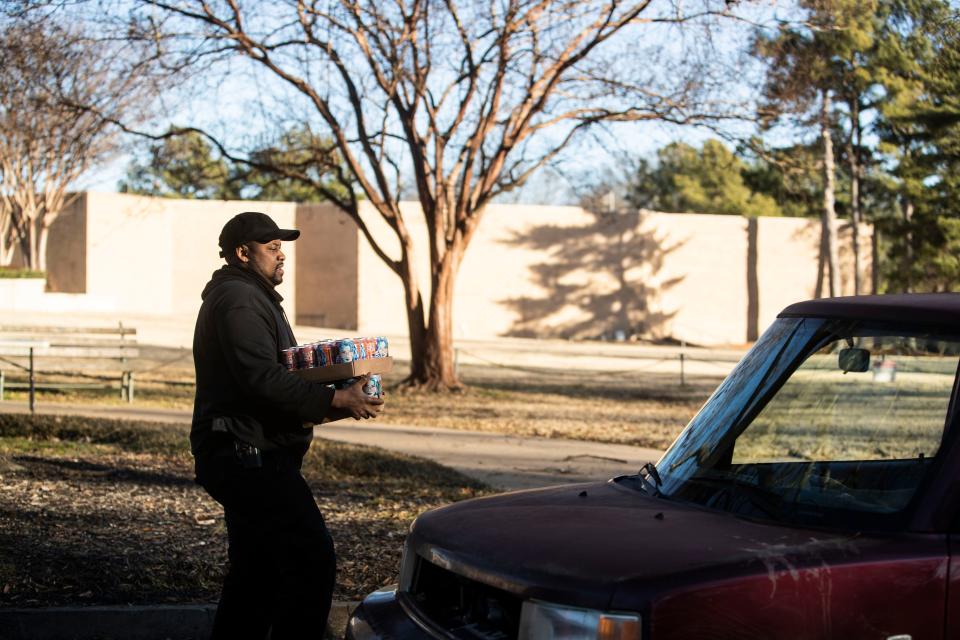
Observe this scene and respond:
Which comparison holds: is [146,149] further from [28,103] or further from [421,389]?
[421,389]

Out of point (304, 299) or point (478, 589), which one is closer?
point (478, 589)

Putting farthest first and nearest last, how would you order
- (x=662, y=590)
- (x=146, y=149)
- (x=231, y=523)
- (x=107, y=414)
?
(x=146, y=149) < (x=107, y=414) < (x=231, y=523) < (x=662, y=590)

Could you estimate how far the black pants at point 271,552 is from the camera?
4.17 metres

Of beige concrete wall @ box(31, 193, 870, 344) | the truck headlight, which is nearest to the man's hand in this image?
the truck headlight

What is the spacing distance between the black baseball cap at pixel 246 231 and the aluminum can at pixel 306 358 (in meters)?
0.49

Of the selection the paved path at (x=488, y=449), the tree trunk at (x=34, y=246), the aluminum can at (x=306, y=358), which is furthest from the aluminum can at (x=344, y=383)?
the tree trunk at (x=34, y=246)

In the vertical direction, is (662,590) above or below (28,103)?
below

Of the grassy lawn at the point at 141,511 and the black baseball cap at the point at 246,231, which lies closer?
the black baseball cap at the point at 246,231

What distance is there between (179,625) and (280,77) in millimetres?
13278

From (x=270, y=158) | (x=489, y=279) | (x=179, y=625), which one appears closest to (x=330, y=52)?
(x=270, y=158)

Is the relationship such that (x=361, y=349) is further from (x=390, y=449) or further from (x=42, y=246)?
(x=42, y=246)

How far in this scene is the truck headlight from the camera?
282 cm

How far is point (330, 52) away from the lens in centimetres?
1691

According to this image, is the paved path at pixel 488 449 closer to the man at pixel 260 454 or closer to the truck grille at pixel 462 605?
the man at pixel 260 454
